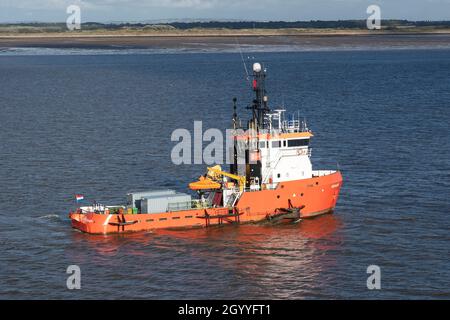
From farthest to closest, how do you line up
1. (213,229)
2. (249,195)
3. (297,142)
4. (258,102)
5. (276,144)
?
(297,142), (258,102), (276,144), (249,195), (213,229)

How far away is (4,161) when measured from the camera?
7400cm

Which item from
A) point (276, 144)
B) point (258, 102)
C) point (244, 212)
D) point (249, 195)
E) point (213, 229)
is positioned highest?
point (258, 102)

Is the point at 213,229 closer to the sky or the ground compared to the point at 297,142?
closer to the ground

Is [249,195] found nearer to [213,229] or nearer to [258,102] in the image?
[213,229]

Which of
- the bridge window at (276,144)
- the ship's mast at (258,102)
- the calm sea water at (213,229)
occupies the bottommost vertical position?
the calm sea water at (213,229)

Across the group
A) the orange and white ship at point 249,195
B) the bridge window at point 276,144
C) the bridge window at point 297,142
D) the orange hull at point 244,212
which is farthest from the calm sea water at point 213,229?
the bridge window at point 276,144

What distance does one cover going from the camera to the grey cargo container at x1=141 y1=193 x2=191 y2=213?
176 ft

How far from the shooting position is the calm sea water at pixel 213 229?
145 ft

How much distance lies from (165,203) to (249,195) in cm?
527

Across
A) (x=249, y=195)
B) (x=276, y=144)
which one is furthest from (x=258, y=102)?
(x=249, y=195)

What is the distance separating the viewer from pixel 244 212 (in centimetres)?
5466

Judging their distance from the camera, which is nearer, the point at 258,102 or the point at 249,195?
the point at 249,195

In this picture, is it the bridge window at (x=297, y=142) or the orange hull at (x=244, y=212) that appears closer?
the orange hull at (x=244, y=212)

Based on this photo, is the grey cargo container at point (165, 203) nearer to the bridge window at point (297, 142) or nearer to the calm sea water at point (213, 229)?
the calm sea water at point (213, 229)
